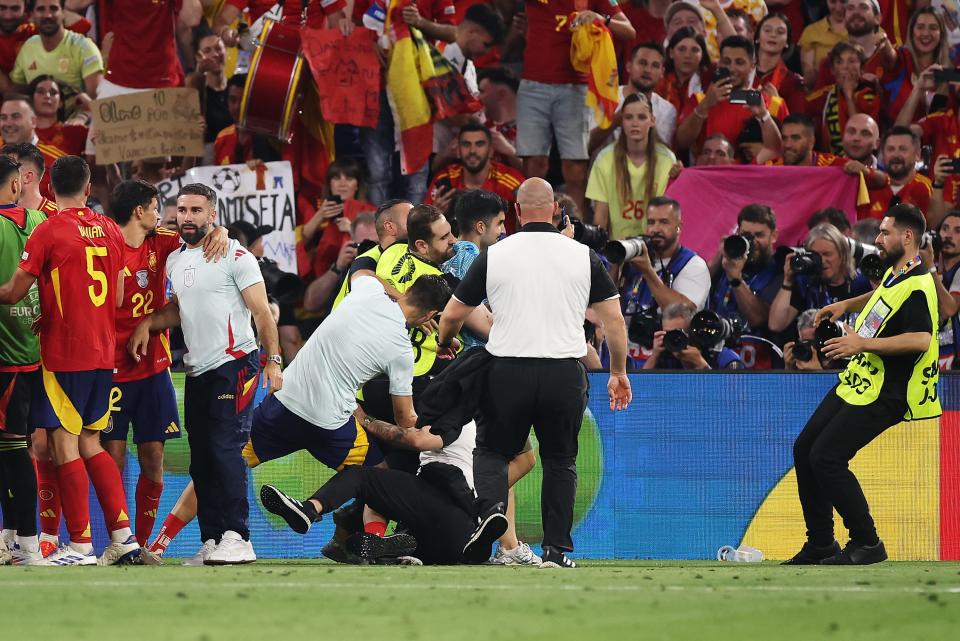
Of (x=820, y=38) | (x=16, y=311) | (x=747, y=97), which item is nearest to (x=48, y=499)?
(x=16, y=311)

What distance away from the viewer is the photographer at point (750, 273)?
1093 cm

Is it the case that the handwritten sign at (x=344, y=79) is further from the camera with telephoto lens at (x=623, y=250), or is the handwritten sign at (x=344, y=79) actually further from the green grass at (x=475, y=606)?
the green grass at (x=475, y=606)

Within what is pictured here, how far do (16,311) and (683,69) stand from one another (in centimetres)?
677

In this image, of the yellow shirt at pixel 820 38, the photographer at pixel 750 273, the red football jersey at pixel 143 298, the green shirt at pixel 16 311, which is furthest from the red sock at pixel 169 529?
the yellow shirt at pixel 820 38

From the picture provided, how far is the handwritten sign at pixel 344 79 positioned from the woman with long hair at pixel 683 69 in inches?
98.6

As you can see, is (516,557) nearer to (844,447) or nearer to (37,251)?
(844,447)

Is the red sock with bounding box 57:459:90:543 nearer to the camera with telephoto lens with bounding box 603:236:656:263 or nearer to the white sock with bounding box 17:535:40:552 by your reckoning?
the white sock with bounding box 17:535:40:552

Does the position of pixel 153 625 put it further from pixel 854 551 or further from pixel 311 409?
pixel 854 551

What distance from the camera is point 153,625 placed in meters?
5.07

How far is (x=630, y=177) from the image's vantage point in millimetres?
12133

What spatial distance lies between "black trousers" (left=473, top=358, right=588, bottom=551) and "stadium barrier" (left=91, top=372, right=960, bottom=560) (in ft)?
7.09

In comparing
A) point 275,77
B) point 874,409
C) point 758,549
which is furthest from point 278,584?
point 275,77

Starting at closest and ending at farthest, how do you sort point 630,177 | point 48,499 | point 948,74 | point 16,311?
point 16,311 → point 48,499 → point 630,177 → point 948,74

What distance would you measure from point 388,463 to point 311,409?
78cm
